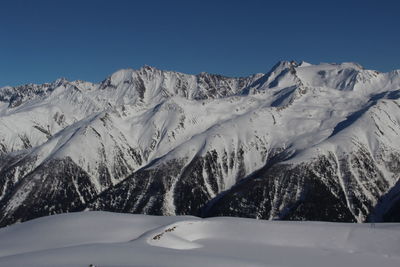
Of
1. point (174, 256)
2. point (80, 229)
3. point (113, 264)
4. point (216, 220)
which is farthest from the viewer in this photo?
point (216, 220)

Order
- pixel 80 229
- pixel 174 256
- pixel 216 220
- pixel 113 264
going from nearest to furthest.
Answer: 1. pixel 113 264
2. pixel 174 256
3. pixel 80 229
4. pixel 216 220

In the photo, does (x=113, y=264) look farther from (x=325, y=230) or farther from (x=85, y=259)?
(x=325, y=230)

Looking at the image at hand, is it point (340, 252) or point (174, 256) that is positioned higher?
point (174, 256)

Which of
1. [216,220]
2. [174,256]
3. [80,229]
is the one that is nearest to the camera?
[174,256]

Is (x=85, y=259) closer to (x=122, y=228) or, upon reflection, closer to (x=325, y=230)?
(x=122, y=228)

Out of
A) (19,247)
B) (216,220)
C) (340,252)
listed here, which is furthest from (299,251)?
(19,247)

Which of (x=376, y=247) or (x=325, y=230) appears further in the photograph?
(x=325, y=230)

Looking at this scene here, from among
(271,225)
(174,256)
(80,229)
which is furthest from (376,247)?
(80,229)
